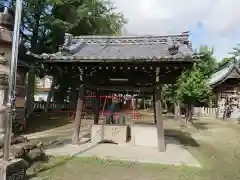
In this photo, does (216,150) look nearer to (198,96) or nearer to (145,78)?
(145,78)

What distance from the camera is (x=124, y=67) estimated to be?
399 inches

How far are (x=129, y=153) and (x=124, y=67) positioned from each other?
3485 mm

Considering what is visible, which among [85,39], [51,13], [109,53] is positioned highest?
[51,13]

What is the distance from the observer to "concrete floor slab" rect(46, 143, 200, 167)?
891 cm

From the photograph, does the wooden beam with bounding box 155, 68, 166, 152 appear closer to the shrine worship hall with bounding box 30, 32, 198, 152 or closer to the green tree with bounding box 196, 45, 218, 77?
the shrine worship hall with bounding box 30, 32, 198, 152

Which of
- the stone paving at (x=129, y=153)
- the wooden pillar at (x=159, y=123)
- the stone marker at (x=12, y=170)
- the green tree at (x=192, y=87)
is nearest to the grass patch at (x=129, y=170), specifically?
the stone paving at (x=129, y=153)

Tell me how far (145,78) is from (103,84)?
2.01 metres

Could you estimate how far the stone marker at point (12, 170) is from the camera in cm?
555

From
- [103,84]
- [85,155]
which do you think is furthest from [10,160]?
[103,84]

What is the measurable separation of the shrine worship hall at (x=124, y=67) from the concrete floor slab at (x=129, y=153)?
1.51ft

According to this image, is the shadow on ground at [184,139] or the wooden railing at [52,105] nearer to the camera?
the shadow on ground at [184,139]

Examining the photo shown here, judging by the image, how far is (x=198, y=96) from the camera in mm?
20938

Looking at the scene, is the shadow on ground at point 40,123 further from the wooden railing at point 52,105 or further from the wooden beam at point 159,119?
the wooden beam at point 159,119

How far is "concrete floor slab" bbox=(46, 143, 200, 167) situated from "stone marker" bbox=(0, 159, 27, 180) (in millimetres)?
3221
